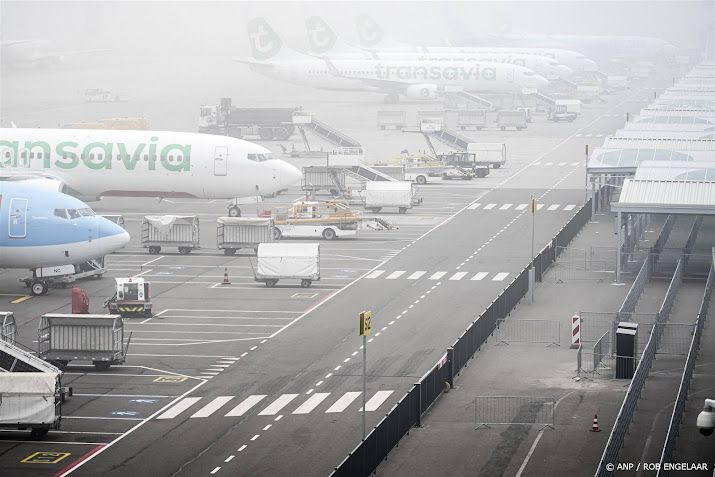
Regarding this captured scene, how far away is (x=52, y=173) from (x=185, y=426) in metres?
50.2

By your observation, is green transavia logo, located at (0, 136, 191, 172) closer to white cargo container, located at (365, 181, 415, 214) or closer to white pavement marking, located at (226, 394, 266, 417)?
white cargo container, located at (365, 181, 415, 214)

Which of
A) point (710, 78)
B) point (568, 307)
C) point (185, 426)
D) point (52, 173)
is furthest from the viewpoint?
point (710, 78)

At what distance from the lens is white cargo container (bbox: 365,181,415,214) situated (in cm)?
10081

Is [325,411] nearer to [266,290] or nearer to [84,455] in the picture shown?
[84,455]

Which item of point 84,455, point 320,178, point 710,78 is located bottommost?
point 84,455

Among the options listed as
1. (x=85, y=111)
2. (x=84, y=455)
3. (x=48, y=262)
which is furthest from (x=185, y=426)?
(x=85, y=111)

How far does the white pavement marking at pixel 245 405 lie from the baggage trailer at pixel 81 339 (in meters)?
7.05

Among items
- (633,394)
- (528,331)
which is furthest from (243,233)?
(633,394)

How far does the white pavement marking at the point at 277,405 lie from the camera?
4850 centimetres

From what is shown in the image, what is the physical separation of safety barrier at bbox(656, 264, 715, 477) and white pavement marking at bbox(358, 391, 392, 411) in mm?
9966

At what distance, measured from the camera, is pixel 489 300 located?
227ft

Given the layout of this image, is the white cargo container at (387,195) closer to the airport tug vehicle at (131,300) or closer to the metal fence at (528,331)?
the airport tug vehicle at (131,300)

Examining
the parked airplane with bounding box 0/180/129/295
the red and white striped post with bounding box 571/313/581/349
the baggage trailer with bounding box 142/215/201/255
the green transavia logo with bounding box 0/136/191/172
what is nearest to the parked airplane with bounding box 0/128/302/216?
the green transavia logo with bounding box 0/136/191/172

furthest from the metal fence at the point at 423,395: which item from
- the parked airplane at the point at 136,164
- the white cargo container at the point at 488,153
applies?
the white cargo container at the point at 488,153
